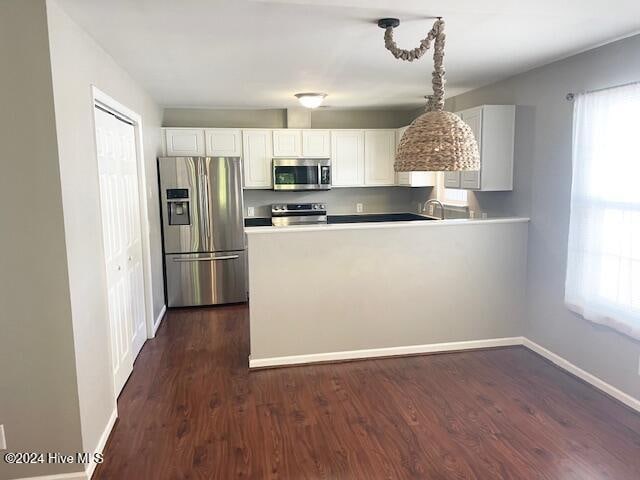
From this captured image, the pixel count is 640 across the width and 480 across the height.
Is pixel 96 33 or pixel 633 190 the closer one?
pixel 96 33

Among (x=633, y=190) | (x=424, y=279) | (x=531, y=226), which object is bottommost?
(x=424, y=279)

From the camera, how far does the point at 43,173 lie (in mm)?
2094

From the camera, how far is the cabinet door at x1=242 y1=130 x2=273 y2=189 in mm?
5723

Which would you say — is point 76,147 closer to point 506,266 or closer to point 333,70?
point 333,70

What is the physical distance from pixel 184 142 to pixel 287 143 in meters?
1.28

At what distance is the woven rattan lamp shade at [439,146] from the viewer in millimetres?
1905

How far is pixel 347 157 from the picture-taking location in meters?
6.02

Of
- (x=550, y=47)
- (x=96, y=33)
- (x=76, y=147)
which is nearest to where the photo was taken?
(x=76, y=147)

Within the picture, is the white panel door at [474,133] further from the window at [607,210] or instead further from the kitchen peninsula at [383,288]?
the window at [607,210]

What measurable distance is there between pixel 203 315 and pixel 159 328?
0.58m

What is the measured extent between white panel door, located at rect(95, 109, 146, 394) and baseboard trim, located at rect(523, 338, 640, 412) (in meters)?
3.37

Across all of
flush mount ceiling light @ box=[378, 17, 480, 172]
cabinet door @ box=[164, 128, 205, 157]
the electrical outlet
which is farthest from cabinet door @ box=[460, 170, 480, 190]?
the electrical outlet

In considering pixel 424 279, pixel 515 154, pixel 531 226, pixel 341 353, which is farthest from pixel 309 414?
pixel 515 154

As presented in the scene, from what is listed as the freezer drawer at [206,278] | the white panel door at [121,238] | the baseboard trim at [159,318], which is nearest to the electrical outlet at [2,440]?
the white panel door at [121,238]
